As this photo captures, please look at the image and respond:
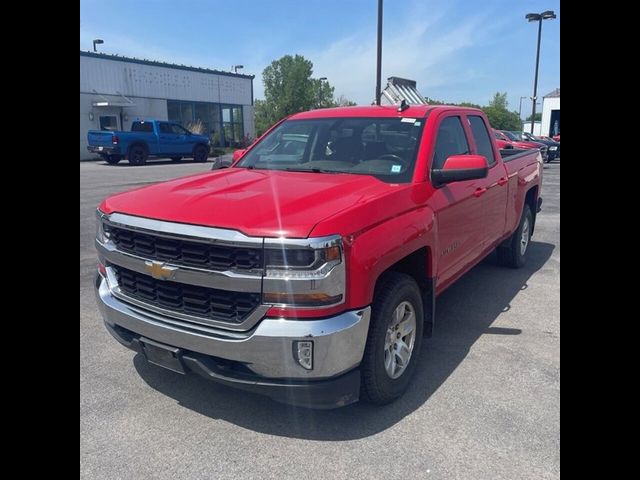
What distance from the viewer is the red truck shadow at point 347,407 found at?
3.00 m

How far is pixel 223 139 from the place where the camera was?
3688 cm

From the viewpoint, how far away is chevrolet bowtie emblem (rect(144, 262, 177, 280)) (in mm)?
2807

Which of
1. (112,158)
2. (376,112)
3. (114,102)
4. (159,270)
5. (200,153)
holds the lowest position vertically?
(159,270)

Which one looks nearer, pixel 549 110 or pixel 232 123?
pixel 232 123

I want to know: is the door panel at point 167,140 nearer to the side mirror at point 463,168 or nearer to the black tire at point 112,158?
the black tire at point 112,158

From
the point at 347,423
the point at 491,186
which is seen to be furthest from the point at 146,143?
the point at 347,423

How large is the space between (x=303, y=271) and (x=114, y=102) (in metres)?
30.1

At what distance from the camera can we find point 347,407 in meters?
3.21

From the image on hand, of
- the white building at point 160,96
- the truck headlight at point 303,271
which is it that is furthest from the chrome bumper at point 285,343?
the white building at point 160,96

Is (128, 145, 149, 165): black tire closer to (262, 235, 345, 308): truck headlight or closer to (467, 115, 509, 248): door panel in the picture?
(467, 115, 509, 248): door panel

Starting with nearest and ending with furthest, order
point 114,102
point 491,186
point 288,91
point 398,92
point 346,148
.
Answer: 1. point 346,148
2. point 491,186
3. point 398,92
4. point 114,102
5. point 288,91

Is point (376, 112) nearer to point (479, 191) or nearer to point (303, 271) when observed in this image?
point (479, 191)

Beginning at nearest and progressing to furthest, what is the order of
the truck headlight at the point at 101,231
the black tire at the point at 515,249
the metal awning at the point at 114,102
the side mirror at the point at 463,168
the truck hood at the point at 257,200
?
the truck hood at the point at 257,200 → the truck headlight at the point at 101,231 → the side mirror at the point at 463,168 → the black tire at the point at 515,249 → the metal awning at the point at 114,102
